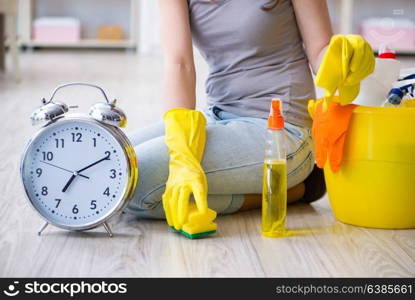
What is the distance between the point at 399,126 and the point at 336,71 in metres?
0.17

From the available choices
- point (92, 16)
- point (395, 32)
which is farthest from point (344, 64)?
point (92, 16)

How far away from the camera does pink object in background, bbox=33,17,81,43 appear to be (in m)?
6.29

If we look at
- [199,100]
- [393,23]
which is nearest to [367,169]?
[199,100]

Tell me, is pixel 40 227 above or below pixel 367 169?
below

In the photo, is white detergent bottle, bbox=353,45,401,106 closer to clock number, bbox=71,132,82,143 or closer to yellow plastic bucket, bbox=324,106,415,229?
yellow plastic bucket, bbox=324,106,415,229

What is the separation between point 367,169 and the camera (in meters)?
1.56

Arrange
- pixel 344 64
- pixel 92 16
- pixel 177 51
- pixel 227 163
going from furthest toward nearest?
pixel 92 16
pixel 177 51
pixel 227 163
pixel 344 64

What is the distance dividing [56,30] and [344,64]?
5.15m

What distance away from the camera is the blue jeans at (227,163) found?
5.39ft

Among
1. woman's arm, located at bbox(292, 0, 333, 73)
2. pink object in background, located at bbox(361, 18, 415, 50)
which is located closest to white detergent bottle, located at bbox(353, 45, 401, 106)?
woman's arm, located at bbox(292, 0, 333, 73)

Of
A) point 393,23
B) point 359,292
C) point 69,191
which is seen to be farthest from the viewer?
point 393,23

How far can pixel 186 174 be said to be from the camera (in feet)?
5.10

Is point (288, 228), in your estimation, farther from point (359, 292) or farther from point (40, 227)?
point (40, 227)

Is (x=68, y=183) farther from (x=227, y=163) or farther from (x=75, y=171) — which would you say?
(x=227, y=163)
